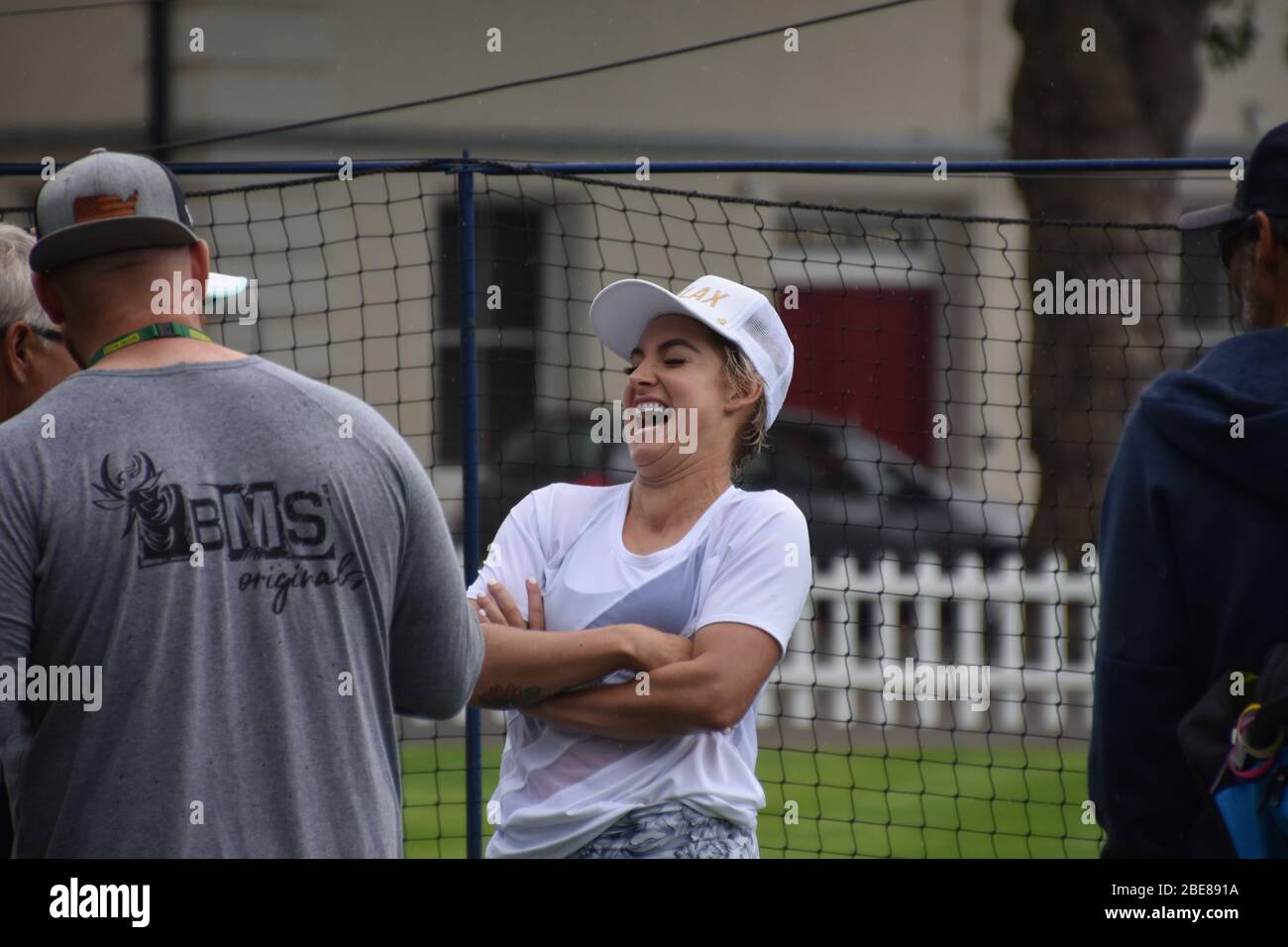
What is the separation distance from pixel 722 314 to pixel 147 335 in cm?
123

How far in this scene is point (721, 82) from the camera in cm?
1352

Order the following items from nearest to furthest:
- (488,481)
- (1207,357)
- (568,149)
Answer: (1207,357) < (488,481) < (568,149)

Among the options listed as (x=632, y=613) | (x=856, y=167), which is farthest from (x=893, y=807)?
(x=632, y=613)

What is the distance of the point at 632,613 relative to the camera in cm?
279

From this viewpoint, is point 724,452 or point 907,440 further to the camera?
point 907,440

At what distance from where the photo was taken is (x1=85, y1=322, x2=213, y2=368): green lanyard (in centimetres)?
208

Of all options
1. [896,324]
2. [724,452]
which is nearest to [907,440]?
[896,324]

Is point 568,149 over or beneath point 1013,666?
over

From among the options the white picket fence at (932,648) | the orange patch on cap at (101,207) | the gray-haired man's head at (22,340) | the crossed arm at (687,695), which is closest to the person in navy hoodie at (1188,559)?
the crossed arm at (687,695)

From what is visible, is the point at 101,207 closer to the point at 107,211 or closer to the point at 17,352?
the point at 107,211

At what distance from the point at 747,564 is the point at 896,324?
1307 centimetres

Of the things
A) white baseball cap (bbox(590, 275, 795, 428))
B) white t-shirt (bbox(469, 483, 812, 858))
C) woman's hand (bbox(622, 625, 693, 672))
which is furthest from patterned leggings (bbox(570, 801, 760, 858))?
white baseball cap (bbox(590, 275, 795, 428))

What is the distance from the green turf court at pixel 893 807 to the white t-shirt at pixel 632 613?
256 cm
